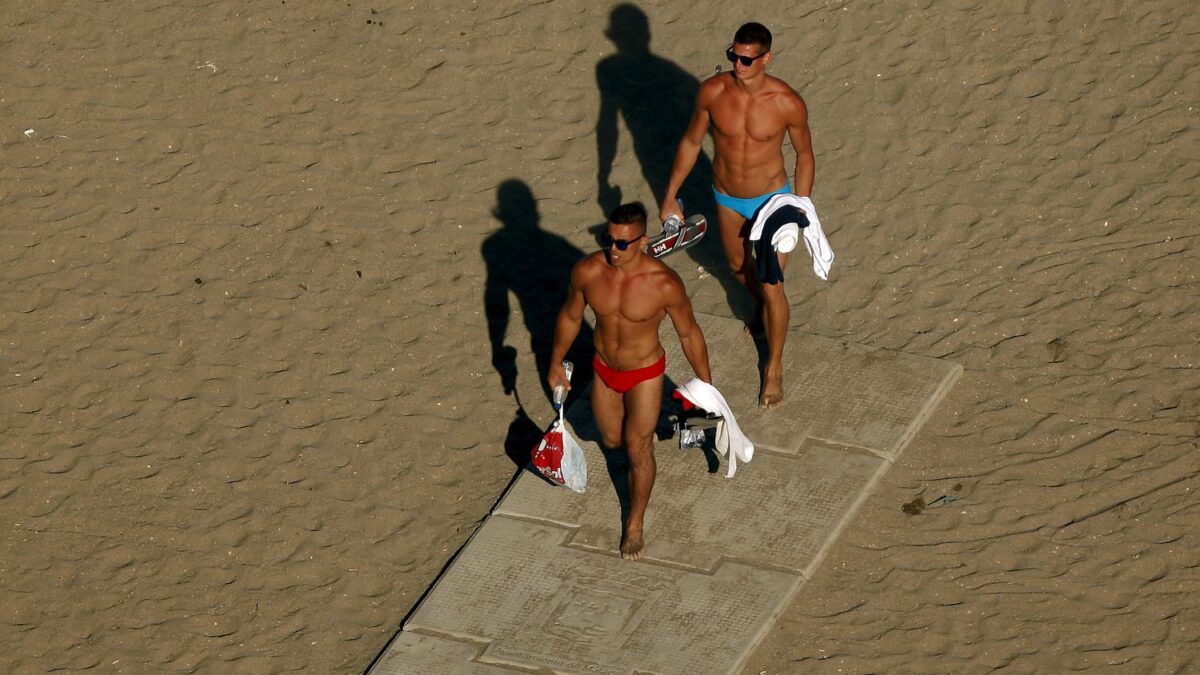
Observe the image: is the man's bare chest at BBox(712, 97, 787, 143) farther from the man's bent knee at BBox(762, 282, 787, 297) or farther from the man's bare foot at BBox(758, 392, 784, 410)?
the man's bare foot at BBox(758, 392, 784, 410)

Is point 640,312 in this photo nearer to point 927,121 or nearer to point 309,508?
point 309,508

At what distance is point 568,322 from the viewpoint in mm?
10906

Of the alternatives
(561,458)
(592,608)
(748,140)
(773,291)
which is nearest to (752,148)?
(748,140)

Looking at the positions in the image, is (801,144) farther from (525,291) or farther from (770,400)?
(525,291)

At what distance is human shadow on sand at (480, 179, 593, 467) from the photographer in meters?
12.5

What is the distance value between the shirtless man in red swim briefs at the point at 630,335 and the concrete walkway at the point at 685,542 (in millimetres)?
359

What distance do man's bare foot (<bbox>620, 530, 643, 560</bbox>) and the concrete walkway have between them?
63 mm

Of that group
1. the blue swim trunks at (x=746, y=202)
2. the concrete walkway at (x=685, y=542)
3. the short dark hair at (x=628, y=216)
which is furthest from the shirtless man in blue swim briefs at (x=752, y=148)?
the short dark hair at (x=628, y=216)

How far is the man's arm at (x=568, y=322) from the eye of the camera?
10.7 m

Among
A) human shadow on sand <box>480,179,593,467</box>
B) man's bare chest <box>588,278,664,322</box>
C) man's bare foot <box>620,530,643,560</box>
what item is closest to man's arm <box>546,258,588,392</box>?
man's bare chest <box>588,278,664,322</box>

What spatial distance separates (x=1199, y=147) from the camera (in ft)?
45.0

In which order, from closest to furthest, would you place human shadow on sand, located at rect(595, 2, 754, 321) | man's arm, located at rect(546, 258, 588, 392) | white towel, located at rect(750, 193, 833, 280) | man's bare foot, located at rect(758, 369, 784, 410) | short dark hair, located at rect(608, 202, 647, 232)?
short dark hair, located at rect(608, 202, 647, 232) → man's arm, located at rect(546, 258, 588, 392) → white towel, located at rect(750, 193, 833, 280) → man's bare foot, located at rect(758, 369, 784, 410) → human shadow on sand, located at rect(595, 2, 754, 321)

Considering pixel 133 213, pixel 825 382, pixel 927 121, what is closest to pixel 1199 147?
pixel 927 121

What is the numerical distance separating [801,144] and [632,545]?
255cm
